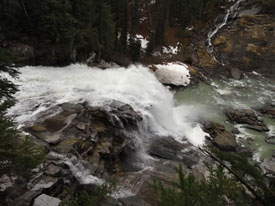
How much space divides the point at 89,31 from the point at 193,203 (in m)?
19.7

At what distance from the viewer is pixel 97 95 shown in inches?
504

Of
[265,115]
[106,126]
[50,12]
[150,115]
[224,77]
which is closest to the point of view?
[106,126]

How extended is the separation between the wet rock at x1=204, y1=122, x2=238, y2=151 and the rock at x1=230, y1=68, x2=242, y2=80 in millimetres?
13715

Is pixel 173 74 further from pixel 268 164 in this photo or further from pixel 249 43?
pixel 249 43

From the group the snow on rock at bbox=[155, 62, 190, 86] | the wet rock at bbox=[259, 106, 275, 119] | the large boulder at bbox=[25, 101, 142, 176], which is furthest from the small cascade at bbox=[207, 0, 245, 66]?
the large boulder at bbox=[25, 101, 142, 176]

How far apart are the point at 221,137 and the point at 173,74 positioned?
11.2 meters

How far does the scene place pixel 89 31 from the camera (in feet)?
63.3

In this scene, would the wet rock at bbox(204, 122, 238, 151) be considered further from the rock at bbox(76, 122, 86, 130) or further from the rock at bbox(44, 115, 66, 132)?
the rock at bbox(44, 115, 66, 132)

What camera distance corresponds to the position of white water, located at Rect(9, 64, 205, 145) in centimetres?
1094

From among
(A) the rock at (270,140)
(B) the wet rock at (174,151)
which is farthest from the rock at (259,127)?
(B) the wet rock at (174,151)

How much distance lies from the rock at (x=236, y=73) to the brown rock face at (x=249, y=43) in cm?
164

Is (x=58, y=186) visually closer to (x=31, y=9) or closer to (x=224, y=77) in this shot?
(x=31, y=9)

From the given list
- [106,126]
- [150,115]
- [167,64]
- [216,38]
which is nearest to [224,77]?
[167,64]

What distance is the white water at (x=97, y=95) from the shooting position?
10938 millimetres
